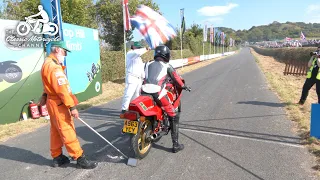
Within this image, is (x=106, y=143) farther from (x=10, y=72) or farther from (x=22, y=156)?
(x=10, y=72)

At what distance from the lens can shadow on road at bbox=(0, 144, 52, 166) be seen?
429 cm

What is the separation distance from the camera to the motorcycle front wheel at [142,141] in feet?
13.3

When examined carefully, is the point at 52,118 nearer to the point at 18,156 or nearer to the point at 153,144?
the point at 18,156

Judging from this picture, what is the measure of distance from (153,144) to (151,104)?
105 centimetres

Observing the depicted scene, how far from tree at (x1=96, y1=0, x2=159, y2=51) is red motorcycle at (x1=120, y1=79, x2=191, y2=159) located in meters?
18.1

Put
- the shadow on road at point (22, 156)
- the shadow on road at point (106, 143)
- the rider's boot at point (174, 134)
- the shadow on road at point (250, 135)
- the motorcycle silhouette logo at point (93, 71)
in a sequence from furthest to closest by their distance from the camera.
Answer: the motorcycle silhouette logo at point (93, 71) < the shadow on road at point (250, 135) < the rider's boot at point (174, 134) < the shadow on road at point (106, 143) < the shadow on road at point (22, 156)

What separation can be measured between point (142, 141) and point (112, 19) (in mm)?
20707

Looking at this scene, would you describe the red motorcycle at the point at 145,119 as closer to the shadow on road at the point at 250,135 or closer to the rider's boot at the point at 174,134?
the rider's boot at the point at 174,134

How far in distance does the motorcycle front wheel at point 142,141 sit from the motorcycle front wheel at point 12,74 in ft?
14.3

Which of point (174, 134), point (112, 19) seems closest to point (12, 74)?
point (174, 134)

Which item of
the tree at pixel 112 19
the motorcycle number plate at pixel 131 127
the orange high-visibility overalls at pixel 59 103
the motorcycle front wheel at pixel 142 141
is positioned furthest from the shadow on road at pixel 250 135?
the tree at pixel 112 19

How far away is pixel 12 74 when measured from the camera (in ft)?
22.0

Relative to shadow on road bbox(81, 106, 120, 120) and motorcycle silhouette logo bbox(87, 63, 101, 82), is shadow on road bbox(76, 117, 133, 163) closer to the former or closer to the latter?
shadow on road bbox(81, 106, 120, 120)

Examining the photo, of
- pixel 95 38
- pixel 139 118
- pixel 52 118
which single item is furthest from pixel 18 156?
pixel 95 38
